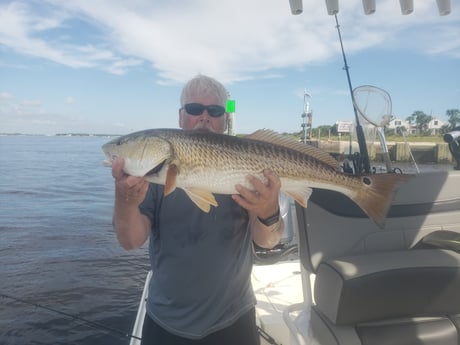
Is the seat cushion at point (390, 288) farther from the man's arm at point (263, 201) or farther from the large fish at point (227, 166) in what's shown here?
the man's arm at point (263, 201)

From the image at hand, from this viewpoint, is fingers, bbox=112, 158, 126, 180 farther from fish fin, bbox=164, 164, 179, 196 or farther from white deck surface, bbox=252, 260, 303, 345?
white deck surface, bbox=252, 260, 303, 345

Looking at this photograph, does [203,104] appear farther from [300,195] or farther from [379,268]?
[379,268]

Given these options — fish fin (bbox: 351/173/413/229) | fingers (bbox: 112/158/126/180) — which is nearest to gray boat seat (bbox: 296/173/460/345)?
fish fin (bbox: 351/173/413/229)

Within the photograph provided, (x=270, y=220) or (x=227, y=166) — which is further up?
(x=227, y=166)

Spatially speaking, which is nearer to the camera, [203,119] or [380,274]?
[380,274]

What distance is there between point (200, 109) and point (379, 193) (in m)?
1.44

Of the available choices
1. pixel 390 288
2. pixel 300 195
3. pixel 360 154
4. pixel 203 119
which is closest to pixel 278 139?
pixel 300 195

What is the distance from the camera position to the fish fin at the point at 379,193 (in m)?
2.63

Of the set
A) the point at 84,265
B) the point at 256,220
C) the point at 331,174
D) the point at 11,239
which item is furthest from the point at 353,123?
the point at 11,239

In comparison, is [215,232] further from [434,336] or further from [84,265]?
[84,265]

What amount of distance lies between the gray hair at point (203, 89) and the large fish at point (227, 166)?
40cm

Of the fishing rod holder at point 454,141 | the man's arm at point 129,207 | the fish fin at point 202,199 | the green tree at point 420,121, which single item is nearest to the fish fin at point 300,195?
the fish fin at point 202,199

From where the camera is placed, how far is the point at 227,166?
2.61 m

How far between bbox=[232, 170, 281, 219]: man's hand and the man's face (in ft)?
1.88
